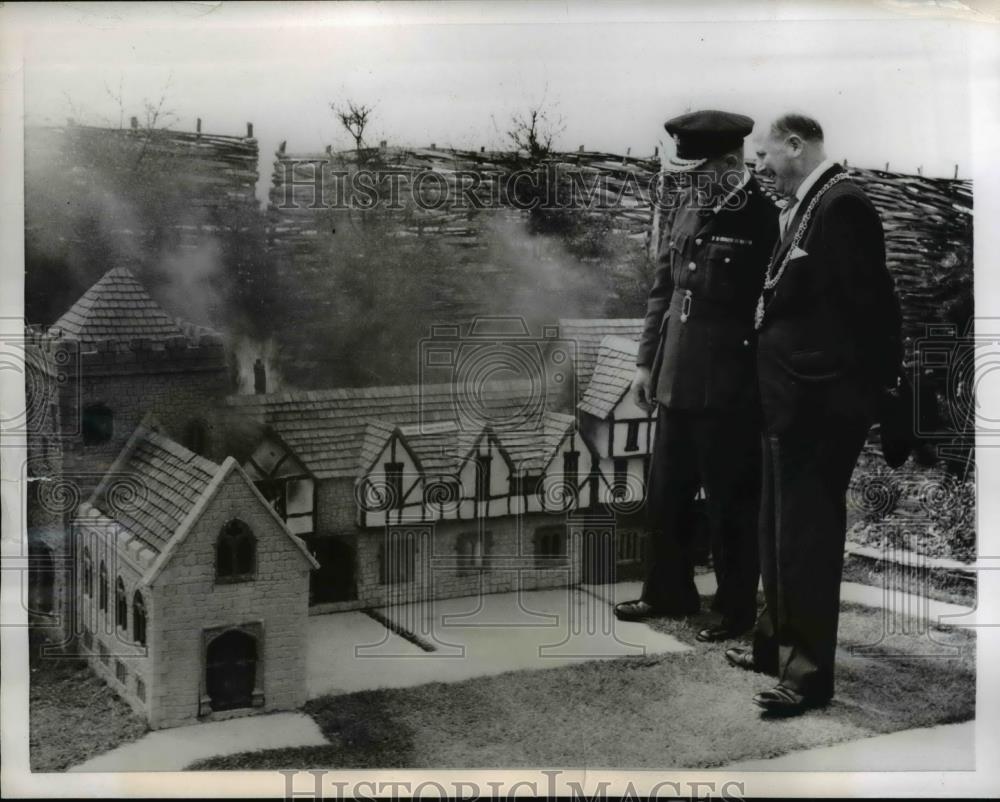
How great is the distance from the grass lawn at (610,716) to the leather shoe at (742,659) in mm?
22

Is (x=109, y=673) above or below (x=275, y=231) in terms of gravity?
below

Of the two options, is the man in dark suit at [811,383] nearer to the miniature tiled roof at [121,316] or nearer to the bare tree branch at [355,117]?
the bare tree branch at [355,117]

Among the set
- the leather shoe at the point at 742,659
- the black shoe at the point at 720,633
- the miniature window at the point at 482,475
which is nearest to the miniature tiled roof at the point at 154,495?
the miniature window at the point at 482,475

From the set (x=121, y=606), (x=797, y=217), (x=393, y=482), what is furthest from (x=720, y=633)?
(x=121, y=606)

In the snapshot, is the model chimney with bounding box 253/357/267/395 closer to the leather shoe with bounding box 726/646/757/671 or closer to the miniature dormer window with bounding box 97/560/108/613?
the miniature dormer window with bounding box 97/560/108/613

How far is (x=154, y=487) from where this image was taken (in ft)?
12.2

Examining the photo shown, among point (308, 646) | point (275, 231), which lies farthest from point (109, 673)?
point (275, 231)

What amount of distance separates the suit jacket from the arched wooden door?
75.2 inches

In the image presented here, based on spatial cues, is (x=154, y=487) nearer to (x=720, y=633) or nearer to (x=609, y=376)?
(x=609, y=376)

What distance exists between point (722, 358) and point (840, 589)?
0.90 m

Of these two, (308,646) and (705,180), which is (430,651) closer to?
(308,646)

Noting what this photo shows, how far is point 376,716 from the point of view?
148 inches

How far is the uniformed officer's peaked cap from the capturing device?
12.5 feet

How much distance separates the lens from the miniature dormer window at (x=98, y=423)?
3.76 metres
